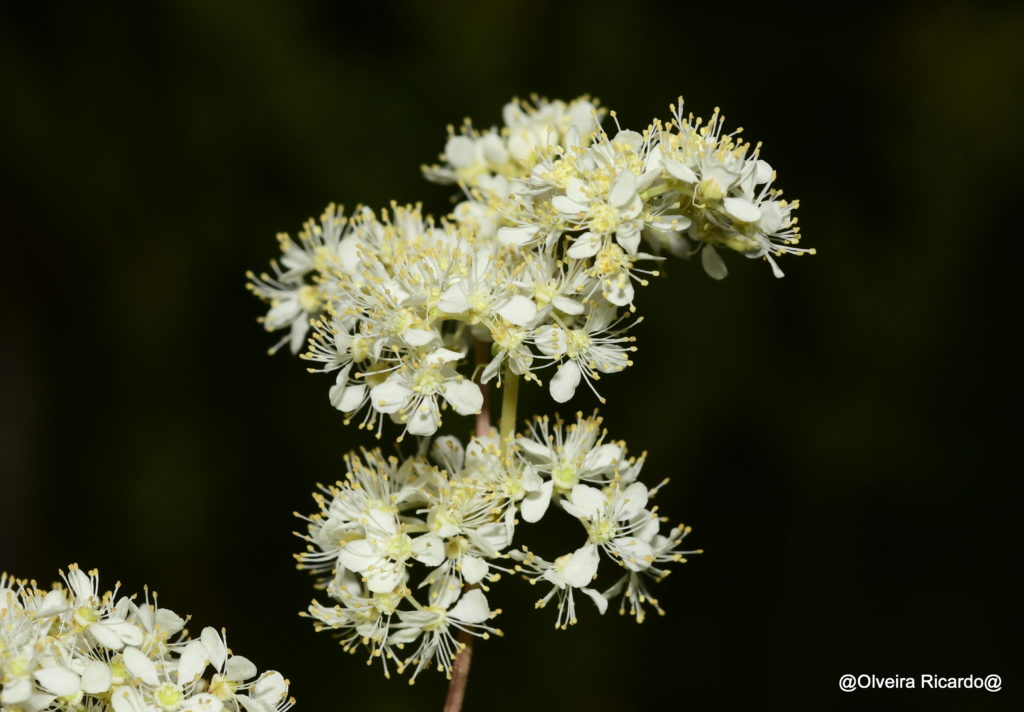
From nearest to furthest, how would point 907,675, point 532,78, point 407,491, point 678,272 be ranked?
point 407,491, point 907,675, point 678,272, point 532,78

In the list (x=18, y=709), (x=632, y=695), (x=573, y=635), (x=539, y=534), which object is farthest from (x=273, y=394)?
(x=18, y=709)

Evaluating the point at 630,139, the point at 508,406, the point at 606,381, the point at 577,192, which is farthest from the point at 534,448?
the point at 606,381

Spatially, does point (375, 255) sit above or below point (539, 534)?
below

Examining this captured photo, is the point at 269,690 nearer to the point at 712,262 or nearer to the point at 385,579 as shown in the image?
the point at 385,579

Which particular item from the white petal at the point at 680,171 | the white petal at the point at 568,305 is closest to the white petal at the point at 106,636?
the white petal at the point at 568,305

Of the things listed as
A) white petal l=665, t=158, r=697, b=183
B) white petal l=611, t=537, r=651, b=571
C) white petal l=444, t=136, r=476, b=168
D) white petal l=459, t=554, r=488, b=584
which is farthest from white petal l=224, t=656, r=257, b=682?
white petal l=444, t=136, r=476, b=168

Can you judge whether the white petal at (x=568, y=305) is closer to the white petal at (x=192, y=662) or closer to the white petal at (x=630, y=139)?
the white petal at (x=630, y=139)

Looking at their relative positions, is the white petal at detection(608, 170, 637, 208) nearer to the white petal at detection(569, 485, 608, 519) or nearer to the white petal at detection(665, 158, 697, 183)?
the white petal at detection(665, 158, 697, 183)

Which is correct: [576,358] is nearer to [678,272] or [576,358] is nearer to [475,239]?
[475,239]
